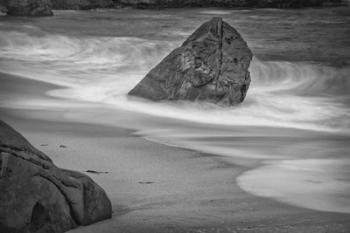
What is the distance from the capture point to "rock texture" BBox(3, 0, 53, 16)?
24906 mm

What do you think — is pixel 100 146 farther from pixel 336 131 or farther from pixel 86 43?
pixel 86 43

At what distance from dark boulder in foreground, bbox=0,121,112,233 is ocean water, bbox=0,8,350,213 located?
4.74 feet

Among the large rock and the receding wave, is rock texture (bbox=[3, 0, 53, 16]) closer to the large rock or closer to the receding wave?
the large rock

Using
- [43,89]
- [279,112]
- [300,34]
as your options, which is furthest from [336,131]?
[300,34]

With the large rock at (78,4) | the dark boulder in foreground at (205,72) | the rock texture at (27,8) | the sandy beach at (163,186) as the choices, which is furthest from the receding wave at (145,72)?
the large rock at (78,4)

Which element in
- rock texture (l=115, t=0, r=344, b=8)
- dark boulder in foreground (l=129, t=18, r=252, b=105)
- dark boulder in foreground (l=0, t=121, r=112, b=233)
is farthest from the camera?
rock texture (l=115, t=0, r=344, b=8)

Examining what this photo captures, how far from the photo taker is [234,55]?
10102 mm

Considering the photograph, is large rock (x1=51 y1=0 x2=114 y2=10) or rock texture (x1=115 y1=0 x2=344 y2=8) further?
rock texture (x1=115 y1=0 x2=344 y2=8)

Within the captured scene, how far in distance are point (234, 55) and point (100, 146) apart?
4503 millimetres

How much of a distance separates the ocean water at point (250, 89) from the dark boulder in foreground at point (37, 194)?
4.74ft

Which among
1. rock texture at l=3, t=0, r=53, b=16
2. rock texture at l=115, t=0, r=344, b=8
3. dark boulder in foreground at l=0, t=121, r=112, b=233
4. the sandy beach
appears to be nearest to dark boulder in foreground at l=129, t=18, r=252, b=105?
the sandy beach

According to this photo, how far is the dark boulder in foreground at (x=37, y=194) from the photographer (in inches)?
129

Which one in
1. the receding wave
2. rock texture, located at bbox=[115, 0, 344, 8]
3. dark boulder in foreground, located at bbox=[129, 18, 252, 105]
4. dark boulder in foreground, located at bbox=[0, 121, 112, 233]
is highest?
dark boulder in foreground, located at bbox=[0, 121, 112, 233]

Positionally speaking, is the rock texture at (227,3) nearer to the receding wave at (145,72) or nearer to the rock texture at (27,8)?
the rock texture at (27,8)
